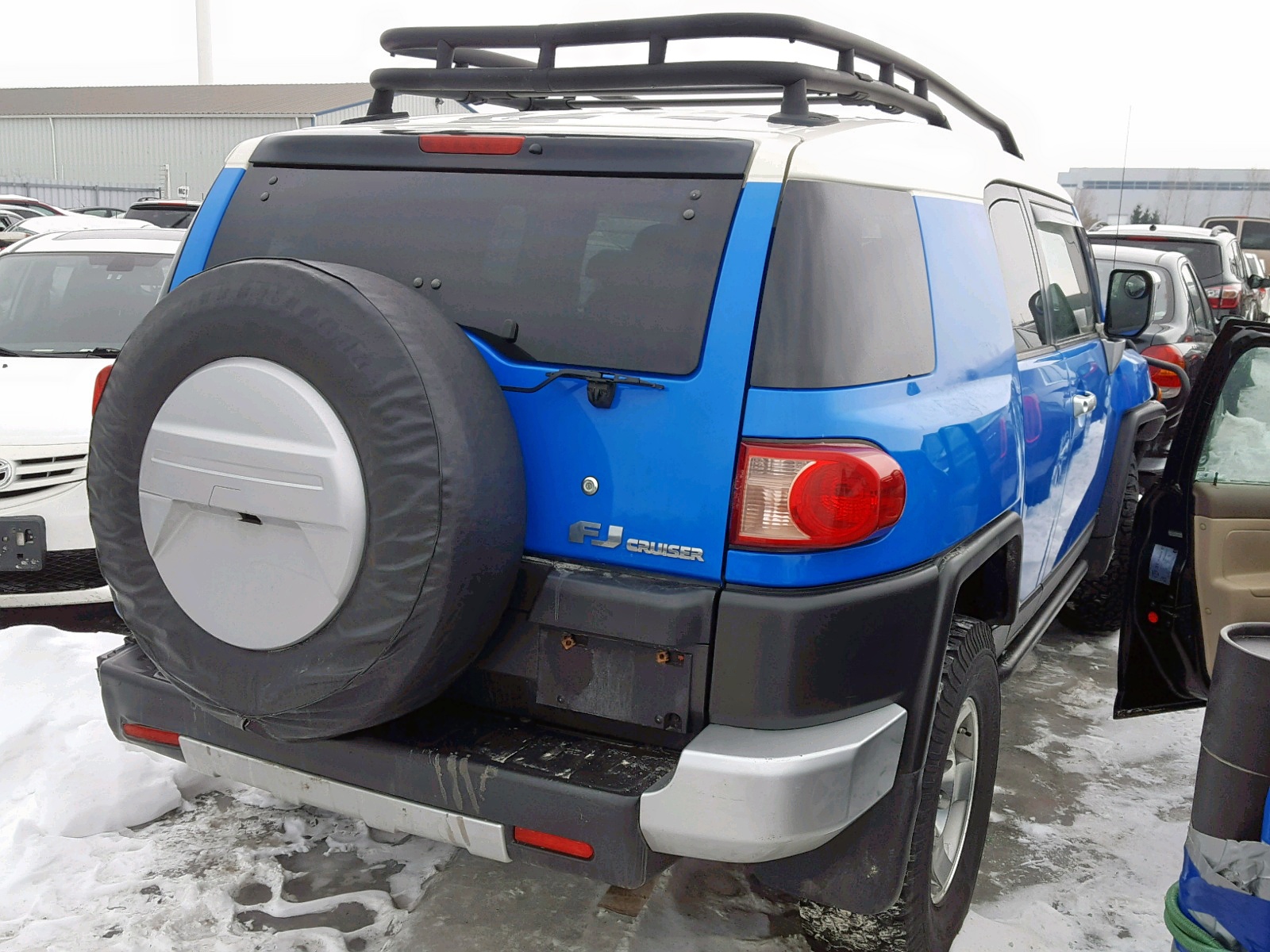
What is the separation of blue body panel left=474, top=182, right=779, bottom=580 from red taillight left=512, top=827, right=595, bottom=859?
53 centimetres

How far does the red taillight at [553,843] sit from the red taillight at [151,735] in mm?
898

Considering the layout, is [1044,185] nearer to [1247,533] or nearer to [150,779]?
[1247,533]

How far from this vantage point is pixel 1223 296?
1092 centimetres

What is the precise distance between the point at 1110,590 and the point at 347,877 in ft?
12.2

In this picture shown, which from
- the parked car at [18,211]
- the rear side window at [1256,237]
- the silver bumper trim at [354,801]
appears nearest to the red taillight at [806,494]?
the silver bumper trim at [354,801]

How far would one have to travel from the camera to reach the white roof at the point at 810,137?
→ 2.23 metres

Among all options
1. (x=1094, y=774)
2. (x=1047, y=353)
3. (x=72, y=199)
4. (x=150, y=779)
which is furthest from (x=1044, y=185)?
(x=72, y=199)

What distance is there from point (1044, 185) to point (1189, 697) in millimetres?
1759

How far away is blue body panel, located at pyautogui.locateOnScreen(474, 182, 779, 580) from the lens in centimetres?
213

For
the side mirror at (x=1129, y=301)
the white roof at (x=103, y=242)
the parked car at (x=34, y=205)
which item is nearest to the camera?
the side mirror at (x=1129, y=301)

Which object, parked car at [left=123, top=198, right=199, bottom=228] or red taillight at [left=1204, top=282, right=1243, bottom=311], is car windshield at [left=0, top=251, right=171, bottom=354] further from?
red taillight at [left=1204, top=282, right=1243, bottom=311]

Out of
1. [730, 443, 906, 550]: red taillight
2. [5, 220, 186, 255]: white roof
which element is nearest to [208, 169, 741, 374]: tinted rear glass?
[730, 443, 906, 550]: red taillight

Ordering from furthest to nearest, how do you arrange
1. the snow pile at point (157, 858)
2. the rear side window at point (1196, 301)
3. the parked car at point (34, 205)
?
the parked car at point (34, 205), the rear side window at point (1196, 301), the snow pile at point (157, 858)

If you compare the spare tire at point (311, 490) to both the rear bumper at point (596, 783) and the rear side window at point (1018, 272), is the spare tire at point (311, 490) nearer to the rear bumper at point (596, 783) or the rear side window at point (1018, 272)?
the rear bumper at point (596, 783)
